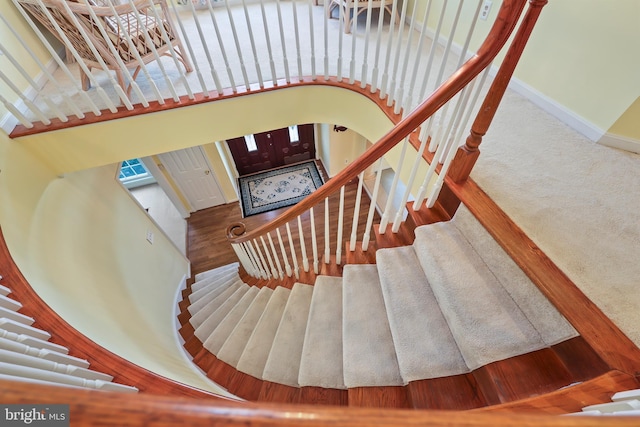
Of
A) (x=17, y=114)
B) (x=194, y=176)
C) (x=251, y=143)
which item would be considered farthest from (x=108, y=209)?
(x=251, y=143)

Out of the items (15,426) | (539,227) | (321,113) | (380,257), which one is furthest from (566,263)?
(321,113)

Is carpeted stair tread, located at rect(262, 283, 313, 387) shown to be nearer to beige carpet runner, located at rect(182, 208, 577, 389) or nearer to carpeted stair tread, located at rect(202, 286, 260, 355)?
beige carpet runner, located at rect(182, 208, 577, 389)

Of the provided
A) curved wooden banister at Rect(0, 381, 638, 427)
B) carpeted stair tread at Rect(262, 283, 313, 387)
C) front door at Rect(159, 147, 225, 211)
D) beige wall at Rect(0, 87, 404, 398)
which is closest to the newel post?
beige wall at Rect(0, 87, 404, 398)

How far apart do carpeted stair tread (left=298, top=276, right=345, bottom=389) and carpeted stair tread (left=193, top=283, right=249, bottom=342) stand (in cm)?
146

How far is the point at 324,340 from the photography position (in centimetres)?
147

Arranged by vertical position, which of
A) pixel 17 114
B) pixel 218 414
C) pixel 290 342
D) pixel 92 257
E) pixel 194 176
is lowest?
pixel 194 176

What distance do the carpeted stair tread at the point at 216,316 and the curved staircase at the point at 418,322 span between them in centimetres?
76

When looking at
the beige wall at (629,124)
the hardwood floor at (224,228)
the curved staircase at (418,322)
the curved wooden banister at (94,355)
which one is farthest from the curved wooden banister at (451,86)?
the hardwood floor at (224,228)

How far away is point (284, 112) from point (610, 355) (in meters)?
2.39

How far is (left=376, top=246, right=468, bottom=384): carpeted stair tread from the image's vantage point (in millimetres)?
1084

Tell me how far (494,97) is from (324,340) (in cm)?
143

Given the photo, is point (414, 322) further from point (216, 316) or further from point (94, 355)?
point (216, 316)

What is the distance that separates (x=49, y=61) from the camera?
8.04ft

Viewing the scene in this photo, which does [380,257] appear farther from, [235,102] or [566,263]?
[235,102]
